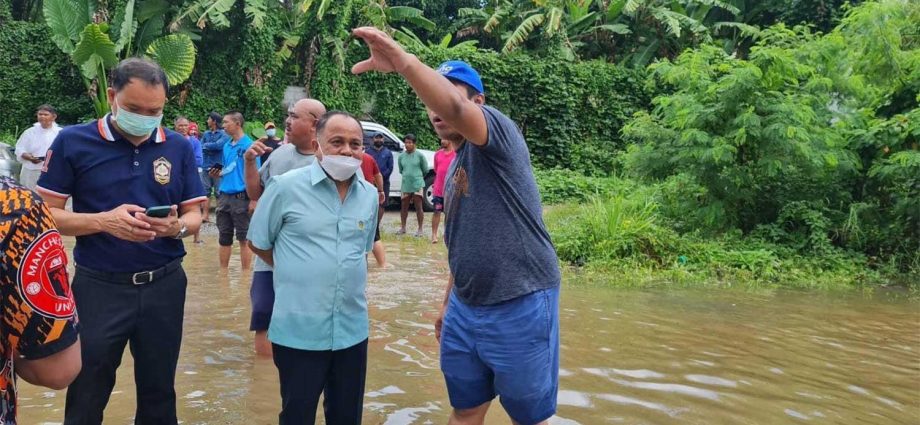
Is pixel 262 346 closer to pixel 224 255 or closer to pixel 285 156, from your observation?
pixel 285 156

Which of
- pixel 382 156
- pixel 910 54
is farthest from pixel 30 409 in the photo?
pixel 910 54

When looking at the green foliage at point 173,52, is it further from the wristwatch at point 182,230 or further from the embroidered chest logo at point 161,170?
the wristwatch at point 182,230

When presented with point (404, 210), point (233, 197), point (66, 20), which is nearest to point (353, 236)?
point (233, 197)

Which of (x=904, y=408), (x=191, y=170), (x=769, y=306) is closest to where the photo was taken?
(x=191, y=170)

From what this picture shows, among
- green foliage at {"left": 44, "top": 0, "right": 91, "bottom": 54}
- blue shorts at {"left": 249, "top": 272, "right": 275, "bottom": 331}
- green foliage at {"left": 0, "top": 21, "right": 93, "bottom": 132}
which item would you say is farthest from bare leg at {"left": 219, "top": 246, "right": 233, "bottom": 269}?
green foliage at {"left": 0, "top": 21, "right": 93, "bottom": 132}

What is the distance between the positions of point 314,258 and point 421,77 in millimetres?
1218

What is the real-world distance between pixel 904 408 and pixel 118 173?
16.0ft

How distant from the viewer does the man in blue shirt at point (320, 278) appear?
10.7 ft

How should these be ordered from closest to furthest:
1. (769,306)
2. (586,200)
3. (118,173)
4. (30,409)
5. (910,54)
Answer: (118,173) < (30,409) < (769,306) < (910,54) < (586,200)

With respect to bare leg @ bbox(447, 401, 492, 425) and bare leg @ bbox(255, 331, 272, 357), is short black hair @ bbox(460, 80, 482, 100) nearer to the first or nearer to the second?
bare leg @ bbox(447, 401, 492, 425)

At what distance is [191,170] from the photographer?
11.5 feet

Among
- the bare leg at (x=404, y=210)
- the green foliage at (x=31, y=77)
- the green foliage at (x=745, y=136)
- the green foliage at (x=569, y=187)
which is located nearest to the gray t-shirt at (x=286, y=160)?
the green foliage at (x=745, y=136)

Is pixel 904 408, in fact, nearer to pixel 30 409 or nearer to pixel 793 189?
pixel 30 409

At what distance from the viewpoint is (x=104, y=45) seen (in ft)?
49.0
